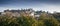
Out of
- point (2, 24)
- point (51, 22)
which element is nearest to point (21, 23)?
point (2, 24)

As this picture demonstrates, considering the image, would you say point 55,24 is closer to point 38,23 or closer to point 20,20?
point 38,23

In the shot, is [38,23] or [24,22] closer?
[24,22]

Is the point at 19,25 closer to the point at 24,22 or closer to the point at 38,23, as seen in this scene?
the point at 24,22

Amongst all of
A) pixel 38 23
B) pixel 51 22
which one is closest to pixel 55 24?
pixel 51 22

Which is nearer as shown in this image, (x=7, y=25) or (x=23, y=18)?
(x=7, y=25)

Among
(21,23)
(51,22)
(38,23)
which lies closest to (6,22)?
(21,23)

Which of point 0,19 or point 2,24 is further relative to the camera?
point 0,19

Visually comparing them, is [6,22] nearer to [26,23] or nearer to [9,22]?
[9,22]

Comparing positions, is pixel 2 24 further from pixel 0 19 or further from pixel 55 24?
pixel 55 24
